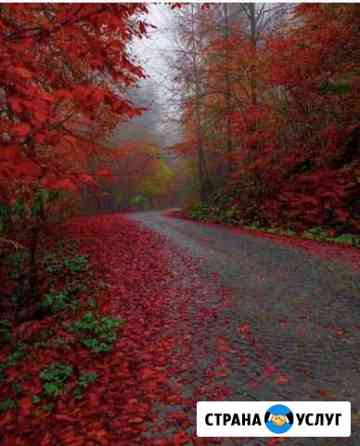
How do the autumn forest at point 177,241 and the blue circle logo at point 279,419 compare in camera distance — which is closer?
the blue circle logo at point 279,419

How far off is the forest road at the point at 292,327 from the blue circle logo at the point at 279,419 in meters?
0.12

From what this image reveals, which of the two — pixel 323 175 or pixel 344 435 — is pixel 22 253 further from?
pixel 323 175

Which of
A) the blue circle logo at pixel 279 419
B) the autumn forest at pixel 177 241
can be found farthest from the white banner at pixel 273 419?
the autumn forest at pixel 177 241

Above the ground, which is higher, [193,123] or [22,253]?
[193,123]

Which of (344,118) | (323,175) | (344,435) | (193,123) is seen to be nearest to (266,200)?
(323,175)

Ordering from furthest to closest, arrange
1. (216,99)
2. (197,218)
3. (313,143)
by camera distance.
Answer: (216,99) < (197,218) < (313,143)

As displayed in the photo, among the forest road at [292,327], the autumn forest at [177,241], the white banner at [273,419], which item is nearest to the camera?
the white banner at [273,419]

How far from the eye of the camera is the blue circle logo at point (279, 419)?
2633 millimetres

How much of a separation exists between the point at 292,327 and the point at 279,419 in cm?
168

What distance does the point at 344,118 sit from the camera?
1144cm

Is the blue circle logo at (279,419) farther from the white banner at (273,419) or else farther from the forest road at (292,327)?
the forest road at (292,327)

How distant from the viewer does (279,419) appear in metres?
2.71

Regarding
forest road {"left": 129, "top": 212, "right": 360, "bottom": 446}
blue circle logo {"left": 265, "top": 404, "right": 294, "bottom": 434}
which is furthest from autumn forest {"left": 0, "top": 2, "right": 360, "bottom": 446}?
blue circle logo {"left": 265, "top": 404, "right": 294, "bottom": 434}

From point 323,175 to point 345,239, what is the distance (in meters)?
2.92
